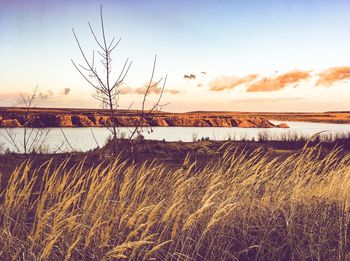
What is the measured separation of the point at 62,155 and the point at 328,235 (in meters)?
10.7

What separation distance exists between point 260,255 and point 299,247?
36 centimetres

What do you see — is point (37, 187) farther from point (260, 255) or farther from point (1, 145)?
point (1, 145)

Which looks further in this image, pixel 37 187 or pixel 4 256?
pixel 37 187

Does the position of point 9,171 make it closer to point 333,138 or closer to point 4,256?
point 4,256

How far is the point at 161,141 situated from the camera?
1759 cm

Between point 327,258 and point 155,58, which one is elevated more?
point 155,58

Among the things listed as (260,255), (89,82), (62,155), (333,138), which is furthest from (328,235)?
(333,138)

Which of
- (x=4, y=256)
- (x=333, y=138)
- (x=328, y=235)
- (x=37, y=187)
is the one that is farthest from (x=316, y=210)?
(x=333, y=138)

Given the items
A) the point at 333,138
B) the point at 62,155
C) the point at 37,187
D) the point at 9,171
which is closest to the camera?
the point at 37,187

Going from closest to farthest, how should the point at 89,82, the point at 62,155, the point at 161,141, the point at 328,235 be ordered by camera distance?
the point at 328,235, the point at 89,82, the point at 62,155, the point at 161,141

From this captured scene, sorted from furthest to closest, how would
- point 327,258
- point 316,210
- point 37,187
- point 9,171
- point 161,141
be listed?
point 161,141 → point 9,171 → point 37,187 → point 316,210 → point 327,258

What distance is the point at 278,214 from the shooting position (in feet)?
16.0

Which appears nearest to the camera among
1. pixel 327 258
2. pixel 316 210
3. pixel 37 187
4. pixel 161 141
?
pixel 327 258

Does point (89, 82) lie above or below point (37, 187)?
above
